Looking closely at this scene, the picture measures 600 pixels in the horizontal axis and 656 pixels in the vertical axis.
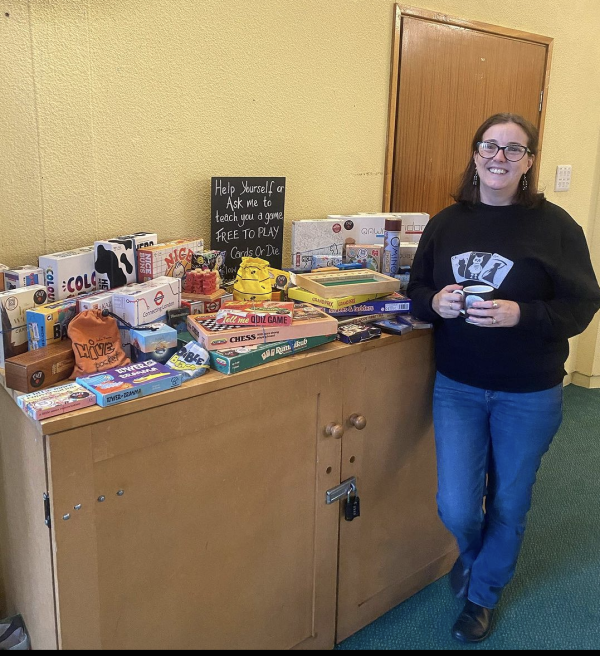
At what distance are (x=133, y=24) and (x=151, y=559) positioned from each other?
128cm

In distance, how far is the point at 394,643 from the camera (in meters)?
1.74

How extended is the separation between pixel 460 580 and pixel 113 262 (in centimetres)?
137

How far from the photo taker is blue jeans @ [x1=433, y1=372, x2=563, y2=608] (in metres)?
1.62

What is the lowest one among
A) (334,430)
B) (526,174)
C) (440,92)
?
(334,430)

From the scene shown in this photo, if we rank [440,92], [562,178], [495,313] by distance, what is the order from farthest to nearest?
[562,178] → [440,92] → [495,313]

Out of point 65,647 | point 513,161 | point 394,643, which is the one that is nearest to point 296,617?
point 394,643

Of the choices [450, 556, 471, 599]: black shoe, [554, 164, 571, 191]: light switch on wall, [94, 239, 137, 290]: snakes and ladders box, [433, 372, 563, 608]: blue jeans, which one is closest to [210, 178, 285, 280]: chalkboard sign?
[94, 239, 137, 290]: snakes and ladders box

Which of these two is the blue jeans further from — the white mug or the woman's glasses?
the woman's glasses

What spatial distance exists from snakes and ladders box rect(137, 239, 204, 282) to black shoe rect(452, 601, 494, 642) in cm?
126

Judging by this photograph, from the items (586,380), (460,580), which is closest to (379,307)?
(460,580)

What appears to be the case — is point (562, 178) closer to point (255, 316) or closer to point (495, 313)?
point (495, 313)

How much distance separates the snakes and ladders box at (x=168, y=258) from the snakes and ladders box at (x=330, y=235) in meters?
0.36

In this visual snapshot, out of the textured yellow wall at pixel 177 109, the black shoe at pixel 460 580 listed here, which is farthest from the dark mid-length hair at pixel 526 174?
the black shoe at pixel 460 580

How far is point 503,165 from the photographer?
155 cm
